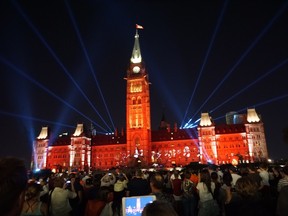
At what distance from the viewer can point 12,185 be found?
2.23m

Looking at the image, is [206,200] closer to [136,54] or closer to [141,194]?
[141,194]

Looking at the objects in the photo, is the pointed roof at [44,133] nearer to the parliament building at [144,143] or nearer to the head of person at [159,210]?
the parliament building at [144,143]

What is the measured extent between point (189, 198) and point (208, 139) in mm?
90212

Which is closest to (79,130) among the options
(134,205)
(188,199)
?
(188,199)

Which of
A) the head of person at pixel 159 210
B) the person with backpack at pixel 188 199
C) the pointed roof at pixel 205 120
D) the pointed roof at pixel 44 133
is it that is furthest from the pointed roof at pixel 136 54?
the head of person at pixel 159 210

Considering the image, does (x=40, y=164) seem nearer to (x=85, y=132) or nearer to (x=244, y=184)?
(x=85, y=132)

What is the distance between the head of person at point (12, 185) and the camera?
2.19 metres

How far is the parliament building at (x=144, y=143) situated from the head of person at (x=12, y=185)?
8719 cm

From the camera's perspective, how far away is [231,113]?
15488 cm

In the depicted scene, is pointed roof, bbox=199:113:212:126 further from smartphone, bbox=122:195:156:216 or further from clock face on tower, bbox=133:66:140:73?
smartphone, bbox=122:195:156:216

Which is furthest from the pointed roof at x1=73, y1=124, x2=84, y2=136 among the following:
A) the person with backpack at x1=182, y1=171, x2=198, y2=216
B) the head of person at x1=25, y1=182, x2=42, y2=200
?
the head of person at x1=25, y1=182, x2=42, y2=200

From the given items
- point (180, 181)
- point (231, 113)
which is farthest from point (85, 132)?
point (180, 181)

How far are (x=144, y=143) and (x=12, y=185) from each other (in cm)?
9574

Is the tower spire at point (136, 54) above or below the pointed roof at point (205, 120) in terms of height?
above
